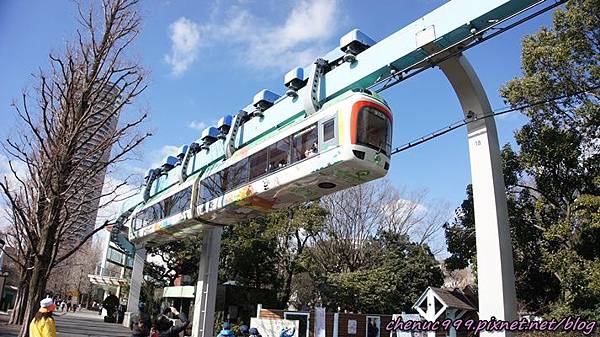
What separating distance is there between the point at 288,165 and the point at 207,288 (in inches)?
319

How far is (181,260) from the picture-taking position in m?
30.0

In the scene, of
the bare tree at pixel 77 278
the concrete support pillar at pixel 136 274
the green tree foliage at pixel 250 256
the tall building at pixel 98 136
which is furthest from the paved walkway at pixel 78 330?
the bare tree at pixel 77 278

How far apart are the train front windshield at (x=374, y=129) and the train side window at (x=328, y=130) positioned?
60cm

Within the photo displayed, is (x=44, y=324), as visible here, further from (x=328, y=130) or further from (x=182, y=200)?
(x=182, y=200)

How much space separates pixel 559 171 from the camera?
677 inches

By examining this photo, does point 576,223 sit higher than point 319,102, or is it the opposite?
point 319,102

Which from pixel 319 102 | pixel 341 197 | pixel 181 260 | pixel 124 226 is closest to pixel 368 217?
pixel 341 197

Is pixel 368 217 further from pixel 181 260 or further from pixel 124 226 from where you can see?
pixel 124 226

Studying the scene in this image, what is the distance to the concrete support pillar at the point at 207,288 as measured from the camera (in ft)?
53.4

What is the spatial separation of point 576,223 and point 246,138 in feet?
36.7

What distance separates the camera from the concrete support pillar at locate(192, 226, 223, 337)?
1628 centimetres

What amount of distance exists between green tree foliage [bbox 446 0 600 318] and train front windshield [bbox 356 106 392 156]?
26.9 feet

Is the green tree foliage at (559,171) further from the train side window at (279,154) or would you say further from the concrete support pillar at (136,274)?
the concrete support pillar at (136,274)

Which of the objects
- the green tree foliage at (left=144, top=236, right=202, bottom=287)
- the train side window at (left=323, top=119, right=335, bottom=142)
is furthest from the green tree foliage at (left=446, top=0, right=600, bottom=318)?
the green tree foliage at (left=144, top=236, right=202, bottom=287)
